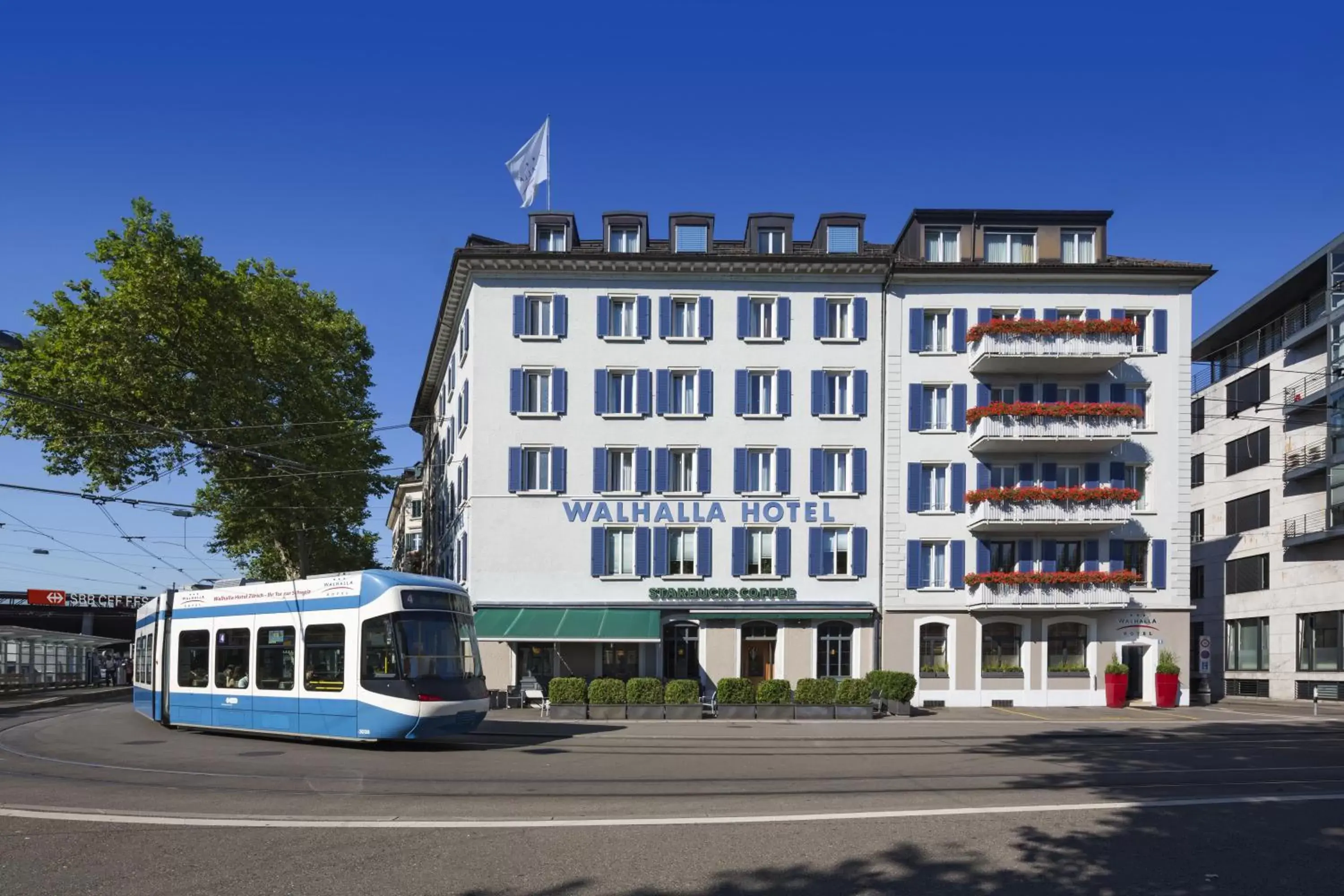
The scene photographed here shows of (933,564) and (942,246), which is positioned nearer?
(933,564)

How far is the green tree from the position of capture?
43.5 metres

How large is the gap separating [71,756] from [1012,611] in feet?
99.5

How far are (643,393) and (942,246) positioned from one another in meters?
12.3

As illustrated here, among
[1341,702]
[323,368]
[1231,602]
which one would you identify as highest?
[323,368]

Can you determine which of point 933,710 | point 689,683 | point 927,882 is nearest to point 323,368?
point 689,683

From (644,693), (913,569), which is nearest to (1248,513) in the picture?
(913,569)

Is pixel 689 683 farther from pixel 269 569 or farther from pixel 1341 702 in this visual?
pixel 269 569

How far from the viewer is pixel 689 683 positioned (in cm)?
3556

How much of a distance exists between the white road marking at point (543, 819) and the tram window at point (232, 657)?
9.78m

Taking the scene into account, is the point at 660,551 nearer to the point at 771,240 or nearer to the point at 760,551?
the point at 760,551

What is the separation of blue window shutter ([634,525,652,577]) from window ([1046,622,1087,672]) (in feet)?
46.9

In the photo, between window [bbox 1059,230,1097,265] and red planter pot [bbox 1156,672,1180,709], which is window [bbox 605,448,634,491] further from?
red planter pot [bbox 1156,672,1180,709]

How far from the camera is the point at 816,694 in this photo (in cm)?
3547

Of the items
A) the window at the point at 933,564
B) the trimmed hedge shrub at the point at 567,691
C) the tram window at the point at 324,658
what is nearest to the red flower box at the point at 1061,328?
the window at the point at 933,564
